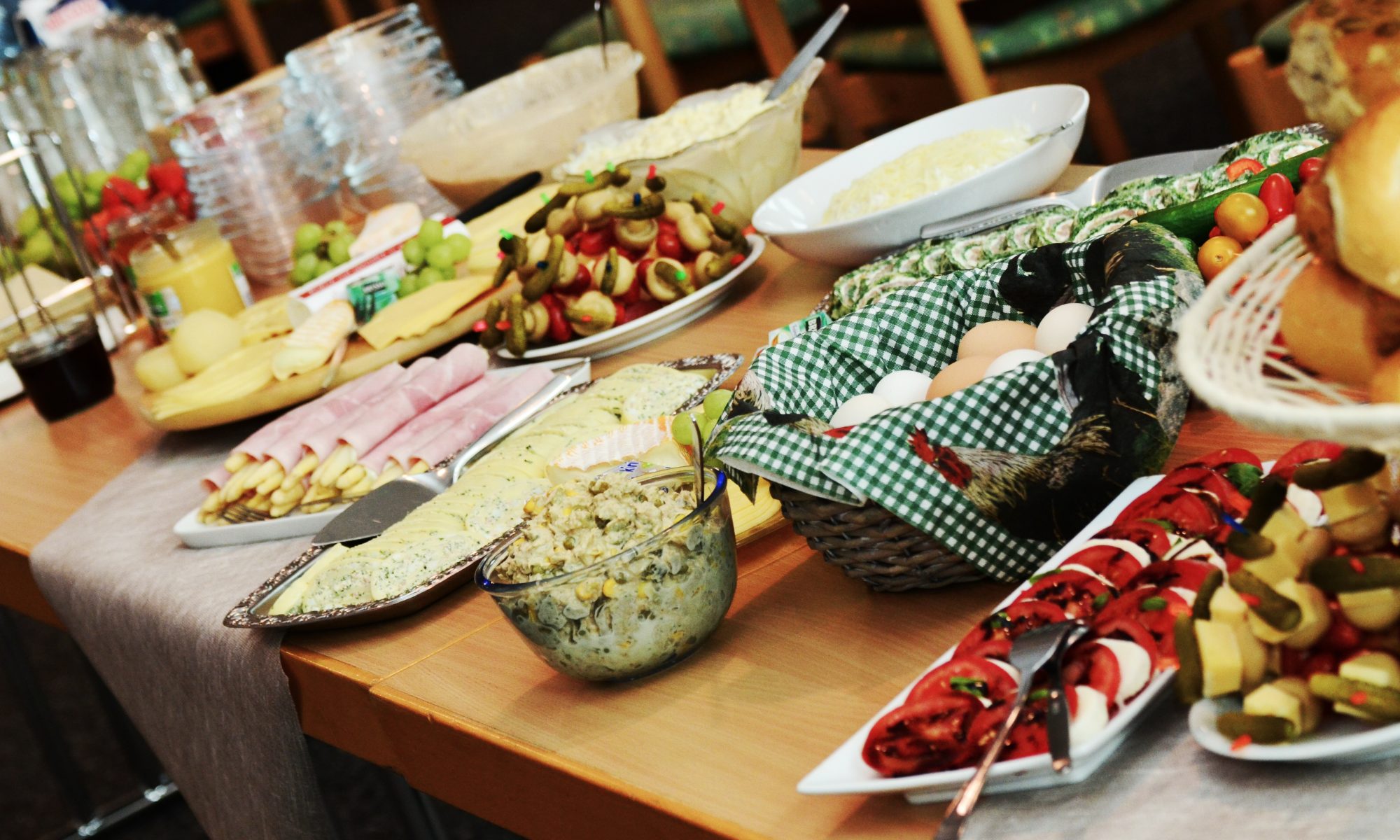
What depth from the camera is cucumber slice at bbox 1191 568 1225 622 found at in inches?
21.8

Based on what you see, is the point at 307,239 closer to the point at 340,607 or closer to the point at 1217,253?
the point at 340,607

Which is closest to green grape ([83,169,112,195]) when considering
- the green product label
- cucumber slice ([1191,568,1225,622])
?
the green product label

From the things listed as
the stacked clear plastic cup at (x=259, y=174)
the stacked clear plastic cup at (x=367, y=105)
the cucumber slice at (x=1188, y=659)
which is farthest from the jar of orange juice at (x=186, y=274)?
the cucumber slice at (x=1188, y=659)

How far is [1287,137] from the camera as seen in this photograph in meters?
1.07

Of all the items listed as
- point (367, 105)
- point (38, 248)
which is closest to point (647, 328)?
point (367, 105)

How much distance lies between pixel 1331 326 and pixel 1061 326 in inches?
14.4

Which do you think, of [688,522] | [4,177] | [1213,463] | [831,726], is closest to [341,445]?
[688,522]

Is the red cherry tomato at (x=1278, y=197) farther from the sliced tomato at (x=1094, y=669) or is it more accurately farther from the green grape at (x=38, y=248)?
the green grape at (x=38, y=248)

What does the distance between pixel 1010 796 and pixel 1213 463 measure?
0.22m

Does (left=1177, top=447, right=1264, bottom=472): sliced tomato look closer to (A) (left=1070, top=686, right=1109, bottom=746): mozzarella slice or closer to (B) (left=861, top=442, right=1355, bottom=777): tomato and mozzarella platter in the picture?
(B) (left=861, top=442, right=1355, bottom=777): tomato and mozzarella platter

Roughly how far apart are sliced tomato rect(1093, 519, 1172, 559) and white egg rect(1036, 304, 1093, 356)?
158mm

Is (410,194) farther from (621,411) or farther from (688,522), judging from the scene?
(688,522)

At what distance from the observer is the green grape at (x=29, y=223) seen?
9.30 feet

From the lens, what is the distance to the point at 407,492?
1.18 meters
